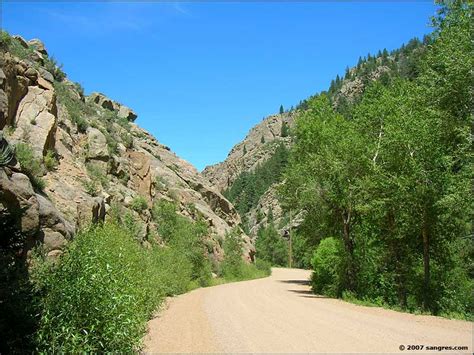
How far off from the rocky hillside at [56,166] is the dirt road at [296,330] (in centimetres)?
463

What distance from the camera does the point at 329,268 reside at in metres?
24.7

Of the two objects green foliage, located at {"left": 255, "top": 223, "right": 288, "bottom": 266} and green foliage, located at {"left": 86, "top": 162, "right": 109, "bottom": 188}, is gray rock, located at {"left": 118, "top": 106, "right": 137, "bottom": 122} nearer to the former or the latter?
green foliage, located at {"left": 86, "top": 162, "right": 109, "bottom": 188}

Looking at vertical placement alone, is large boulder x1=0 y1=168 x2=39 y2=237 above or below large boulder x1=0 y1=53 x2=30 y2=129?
below

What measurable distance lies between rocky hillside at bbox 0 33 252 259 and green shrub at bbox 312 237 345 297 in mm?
11165

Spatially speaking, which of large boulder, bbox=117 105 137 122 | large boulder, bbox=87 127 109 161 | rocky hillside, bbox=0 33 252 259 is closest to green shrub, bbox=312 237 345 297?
rocky hillside, bbox=0 33 252 259

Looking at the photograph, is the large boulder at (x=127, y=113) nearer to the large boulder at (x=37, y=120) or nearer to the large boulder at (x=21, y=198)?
the large boulder at (x=37, y=120)

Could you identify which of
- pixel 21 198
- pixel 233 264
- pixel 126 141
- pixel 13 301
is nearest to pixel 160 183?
pixel 126 141

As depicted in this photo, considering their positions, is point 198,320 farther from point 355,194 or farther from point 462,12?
point 462,12

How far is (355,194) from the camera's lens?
2244cm

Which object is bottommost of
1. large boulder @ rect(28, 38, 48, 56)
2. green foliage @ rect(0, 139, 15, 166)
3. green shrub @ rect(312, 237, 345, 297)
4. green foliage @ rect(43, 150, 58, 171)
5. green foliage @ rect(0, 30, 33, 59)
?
green shrub @ rect(312, 237, 345, 297)

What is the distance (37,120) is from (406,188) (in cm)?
1692

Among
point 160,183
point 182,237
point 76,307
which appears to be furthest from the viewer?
point 160,183

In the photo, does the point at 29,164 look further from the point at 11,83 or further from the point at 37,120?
the point at 11,83

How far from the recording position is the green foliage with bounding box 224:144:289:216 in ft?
404
